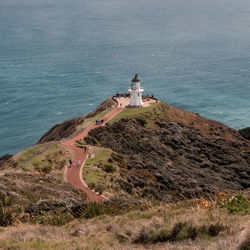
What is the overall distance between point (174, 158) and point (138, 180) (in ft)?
46.4

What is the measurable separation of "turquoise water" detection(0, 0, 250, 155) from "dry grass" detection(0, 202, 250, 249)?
63448 mm

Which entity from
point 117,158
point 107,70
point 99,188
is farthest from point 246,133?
point 107,70

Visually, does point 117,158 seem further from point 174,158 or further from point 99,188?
point 174,158

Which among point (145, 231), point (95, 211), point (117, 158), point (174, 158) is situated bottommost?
point (174, 158)

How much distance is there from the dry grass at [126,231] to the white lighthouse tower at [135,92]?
47.0 meters

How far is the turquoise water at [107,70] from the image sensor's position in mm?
94688

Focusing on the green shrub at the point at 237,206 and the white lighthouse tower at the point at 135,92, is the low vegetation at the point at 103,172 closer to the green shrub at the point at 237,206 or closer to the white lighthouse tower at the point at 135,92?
the green shrub at the point at 237,206

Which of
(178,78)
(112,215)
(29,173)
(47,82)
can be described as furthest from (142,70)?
(112,215)

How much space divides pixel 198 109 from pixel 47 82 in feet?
156

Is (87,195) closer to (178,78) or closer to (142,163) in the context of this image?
(142,163)

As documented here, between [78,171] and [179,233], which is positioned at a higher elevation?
[179,233]

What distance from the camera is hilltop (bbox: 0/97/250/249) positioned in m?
14.8

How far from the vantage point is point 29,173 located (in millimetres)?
33281

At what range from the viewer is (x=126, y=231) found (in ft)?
49.3
